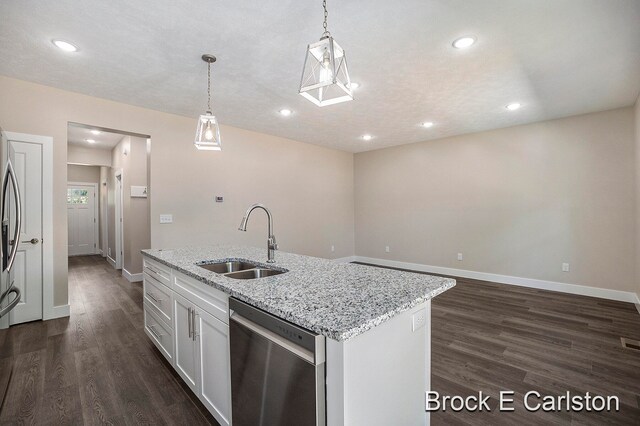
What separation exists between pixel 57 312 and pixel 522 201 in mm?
6546

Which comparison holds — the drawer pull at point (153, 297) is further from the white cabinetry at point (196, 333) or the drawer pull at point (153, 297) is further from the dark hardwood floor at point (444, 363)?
the dark hardwood floor at point (444, 363)

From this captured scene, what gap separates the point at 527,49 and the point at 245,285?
2.94 metres

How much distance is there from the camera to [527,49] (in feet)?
8.34

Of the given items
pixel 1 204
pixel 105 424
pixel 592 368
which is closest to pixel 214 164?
pixel 1 204

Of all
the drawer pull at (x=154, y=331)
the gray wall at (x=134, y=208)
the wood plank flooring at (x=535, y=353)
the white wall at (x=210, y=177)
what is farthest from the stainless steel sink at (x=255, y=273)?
the gray wall at (x=134, y=208)

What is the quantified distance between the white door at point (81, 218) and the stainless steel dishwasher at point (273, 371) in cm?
920

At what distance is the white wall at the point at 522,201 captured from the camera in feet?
13.5

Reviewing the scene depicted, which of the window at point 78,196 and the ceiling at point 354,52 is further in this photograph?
the window at point 78,196

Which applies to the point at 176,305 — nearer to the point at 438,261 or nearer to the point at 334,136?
the point at 334,136

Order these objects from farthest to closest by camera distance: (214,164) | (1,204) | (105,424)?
(214,164) < (1,204) < (105,424)

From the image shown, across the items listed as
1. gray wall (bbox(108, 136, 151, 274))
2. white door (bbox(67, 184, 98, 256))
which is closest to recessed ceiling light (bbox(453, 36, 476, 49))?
gray wall (bbox(108, 136, 151, 274))

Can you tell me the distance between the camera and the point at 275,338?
3.94ft

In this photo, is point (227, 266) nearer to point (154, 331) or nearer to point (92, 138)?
point (154, 331)

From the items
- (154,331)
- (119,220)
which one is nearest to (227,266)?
(154,331)
